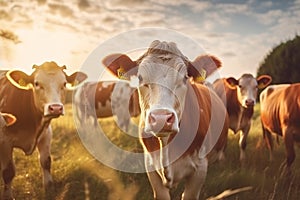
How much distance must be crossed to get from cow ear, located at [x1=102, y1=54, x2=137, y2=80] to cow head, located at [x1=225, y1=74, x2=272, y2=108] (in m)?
5.02

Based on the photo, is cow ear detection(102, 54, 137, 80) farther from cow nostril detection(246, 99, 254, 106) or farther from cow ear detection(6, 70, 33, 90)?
cow nostril detection(246, 99, 254, 106)

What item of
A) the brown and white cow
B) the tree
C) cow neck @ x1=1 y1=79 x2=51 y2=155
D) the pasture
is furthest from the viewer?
the tree

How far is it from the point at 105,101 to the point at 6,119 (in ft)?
30.3

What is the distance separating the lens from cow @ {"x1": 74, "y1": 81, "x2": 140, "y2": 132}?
563 inches

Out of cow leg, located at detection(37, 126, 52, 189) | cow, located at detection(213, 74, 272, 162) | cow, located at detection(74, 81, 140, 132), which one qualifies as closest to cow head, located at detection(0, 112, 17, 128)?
cow leg, located at detection(37, 126, 52, 189)

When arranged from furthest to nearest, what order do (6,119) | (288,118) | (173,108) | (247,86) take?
(247,86) < (288,118) < (6,119) < (173,108)

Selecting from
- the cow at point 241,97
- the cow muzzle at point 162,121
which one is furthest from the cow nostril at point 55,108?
the cow at point 241,97

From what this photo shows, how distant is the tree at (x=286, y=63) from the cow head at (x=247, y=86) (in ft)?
34.6

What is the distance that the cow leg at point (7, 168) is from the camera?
5321 mm

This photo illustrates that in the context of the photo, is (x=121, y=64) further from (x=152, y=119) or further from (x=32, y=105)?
(x=32, y=105)

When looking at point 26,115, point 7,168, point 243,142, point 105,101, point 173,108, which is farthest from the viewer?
point 105,101

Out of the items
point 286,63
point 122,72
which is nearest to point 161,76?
point 122,72

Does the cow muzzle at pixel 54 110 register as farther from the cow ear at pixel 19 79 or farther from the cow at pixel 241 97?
the cow at pixel 241 97

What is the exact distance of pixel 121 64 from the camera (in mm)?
4051
